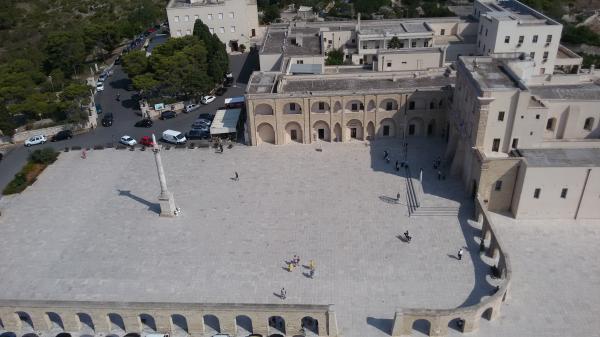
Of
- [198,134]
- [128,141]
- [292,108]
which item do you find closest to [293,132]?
[292,108]

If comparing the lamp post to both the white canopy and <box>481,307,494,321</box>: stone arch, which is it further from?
<box>481,307,494,321</box>: stone arch

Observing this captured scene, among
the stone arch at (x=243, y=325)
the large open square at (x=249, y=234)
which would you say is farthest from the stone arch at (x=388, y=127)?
the stone arch at (x=243, y=325)

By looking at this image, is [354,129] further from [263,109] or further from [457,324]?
[457,324]

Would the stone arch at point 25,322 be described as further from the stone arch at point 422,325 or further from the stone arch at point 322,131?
the stone arch at point 322,131

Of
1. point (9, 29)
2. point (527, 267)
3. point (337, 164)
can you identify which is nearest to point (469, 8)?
point (337, 164)

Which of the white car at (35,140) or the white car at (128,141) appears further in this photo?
the white car at (35,140)

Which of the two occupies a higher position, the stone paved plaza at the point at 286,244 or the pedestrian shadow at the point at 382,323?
the stone paved plaza at the point at 286,244

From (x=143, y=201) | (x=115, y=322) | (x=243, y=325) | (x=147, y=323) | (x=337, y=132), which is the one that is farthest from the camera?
(x=337, y=132)
